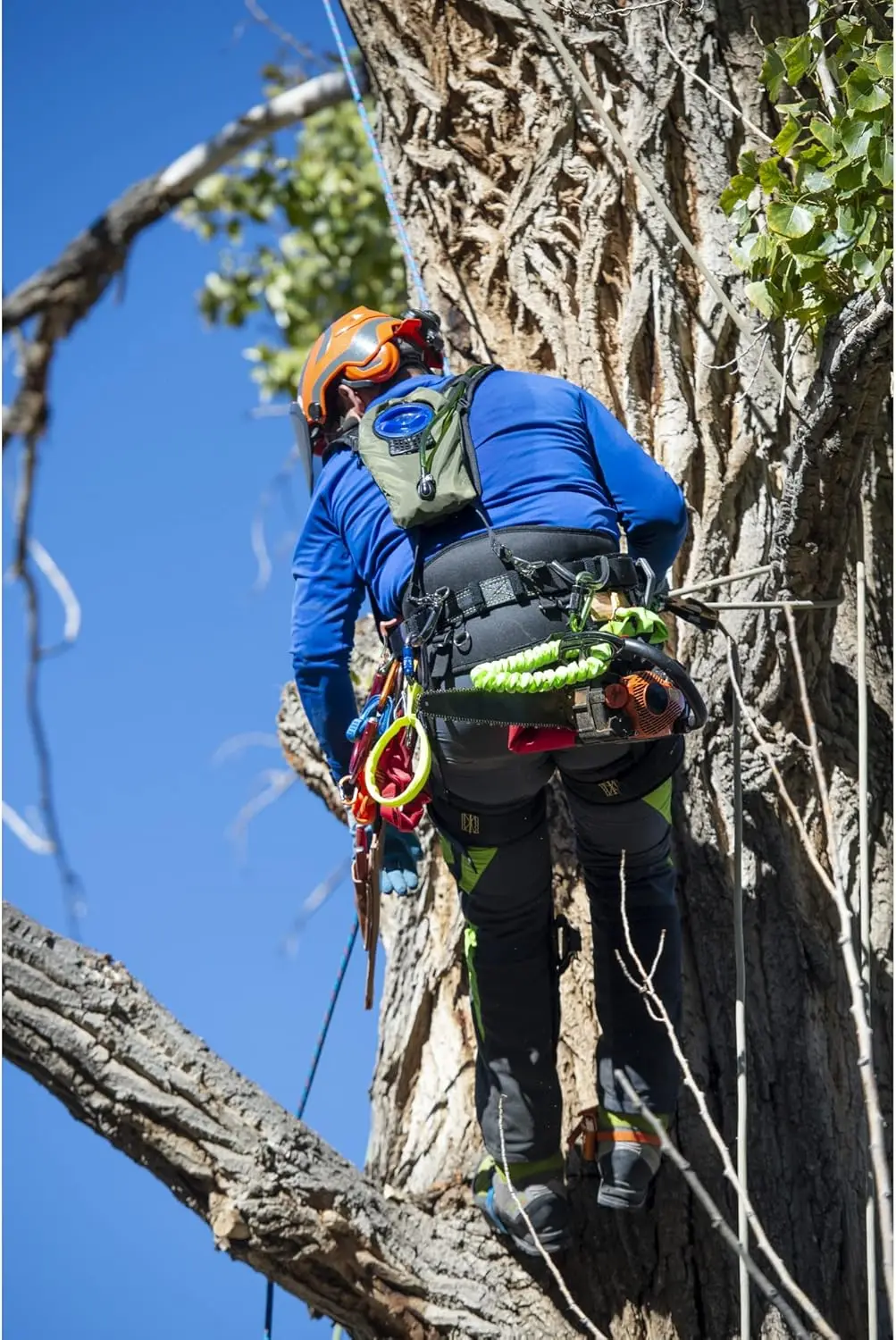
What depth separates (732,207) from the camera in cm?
350

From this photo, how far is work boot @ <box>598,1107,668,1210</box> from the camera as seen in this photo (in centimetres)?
360

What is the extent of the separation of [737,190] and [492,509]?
828mm

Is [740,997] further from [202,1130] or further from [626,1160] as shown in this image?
[202,1130]

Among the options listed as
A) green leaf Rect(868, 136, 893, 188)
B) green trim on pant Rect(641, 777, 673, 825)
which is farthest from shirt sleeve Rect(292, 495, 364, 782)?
green leaf Rect(868, 136, 893, 188)

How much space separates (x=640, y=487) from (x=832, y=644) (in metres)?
0.89

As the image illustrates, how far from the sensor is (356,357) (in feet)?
12.1

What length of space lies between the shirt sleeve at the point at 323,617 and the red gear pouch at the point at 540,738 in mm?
566

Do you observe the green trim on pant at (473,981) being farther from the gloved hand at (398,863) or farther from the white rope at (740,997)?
the white rope at (740,997)

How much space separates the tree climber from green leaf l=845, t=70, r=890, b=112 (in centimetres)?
82

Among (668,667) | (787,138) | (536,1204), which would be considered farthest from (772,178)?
(536,1204)

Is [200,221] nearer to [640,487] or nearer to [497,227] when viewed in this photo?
[497,227]

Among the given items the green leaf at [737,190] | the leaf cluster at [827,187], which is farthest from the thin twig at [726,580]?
the green leaf at [737,190]

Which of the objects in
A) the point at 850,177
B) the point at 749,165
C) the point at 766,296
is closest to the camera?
the point at 850,177

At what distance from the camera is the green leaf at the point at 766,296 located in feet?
11.0
